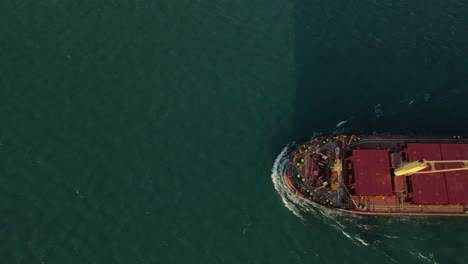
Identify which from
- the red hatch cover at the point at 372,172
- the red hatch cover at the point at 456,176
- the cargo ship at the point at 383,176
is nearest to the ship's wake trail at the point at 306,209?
the cargo ship at the point at 383,176

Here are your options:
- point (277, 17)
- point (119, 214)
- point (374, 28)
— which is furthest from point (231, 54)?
point (119, 214)

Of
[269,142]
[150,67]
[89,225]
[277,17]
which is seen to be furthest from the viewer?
[277,17]

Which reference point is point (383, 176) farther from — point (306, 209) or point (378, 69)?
point (378, 69)

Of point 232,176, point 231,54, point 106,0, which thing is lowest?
point 232,176

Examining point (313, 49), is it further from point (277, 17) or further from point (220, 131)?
point (220, 131)

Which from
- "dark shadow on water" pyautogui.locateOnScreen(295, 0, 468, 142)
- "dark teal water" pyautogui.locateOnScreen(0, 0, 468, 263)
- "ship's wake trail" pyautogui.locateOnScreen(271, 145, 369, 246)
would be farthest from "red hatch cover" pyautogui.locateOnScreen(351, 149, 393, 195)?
"dark shadow on water" pyautogui.locateOnScreen(295, 0, 468, 142)

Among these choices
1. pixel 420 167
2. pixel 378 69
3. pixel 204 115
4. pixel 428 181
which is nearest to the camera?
pixel 420 167

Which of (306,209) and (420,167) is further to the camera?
(306,209)

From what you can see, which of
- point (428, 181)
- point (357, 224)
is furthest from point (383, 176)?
point (357, 224)
